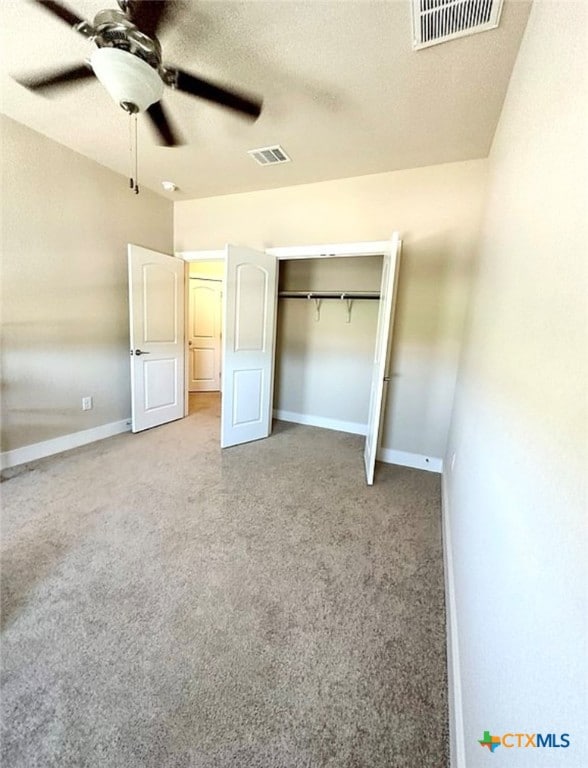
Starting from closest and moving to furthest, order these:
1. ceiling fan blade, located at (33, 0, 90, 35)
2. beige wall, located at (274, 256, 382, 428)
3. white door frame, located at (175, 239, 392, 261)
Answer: ceiling fan blade, located at (33, 0, 90, 35) → white door frame, located at (175, 239, 392, 261) → beige wall, located at (274, 256, 382, 428)

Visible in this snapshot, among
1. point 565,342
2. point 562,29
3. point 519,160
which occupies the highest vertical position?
point 562,29

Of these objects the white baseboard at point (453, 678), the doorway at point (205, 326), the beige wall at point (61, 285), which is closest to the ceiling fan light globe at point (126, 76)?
the beige wall at point (61, 285)

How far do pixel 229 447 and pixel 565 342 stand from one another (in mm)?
3140

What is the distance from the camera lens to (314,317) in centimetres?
399

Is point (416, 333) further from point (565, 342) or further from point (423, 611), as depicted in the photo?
point (565, 342)

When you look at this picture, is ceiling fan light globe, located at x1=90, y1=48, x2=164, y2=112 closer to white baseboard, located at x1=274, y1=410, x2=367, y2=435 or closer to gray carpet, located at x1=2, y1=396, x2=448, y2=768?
gray carpet, located at x1=2, y1=396, x2=448, y2=768

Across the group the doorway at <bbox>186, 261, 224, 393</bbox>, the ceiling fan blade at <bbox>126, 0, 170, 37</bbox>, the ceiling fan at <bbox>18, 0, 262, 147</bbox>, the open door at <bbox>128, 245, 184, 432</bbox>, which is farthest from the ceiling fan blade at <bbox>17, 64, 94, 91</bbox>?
the doorway at <bbox>186, 261, 224, 393</bbox>

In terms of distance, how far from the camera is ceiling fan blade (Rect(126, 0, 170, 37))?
4.43 feet

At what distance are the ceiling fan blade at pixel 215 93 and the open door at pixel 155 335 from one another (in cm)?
195

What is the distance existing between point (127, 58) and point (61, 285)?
2.21m

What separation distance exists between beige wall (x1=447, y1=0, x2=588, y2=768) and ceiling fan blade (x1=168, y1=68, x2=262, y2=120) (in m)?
1.34

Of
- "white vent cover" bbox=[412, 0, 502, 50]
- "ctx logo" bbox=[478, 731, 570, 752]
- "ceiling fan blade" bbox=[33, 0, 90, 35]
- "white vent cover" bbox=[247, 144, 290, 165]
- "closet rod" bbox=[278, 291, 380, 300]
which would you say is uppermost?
"white vent cover" bbox=[247, 144, 290, 165]

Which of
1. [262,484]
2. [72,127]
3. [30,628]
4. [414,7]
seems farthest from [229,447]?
[414,7]

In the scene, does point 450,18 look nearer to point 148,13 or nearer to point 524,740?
point 148,13
